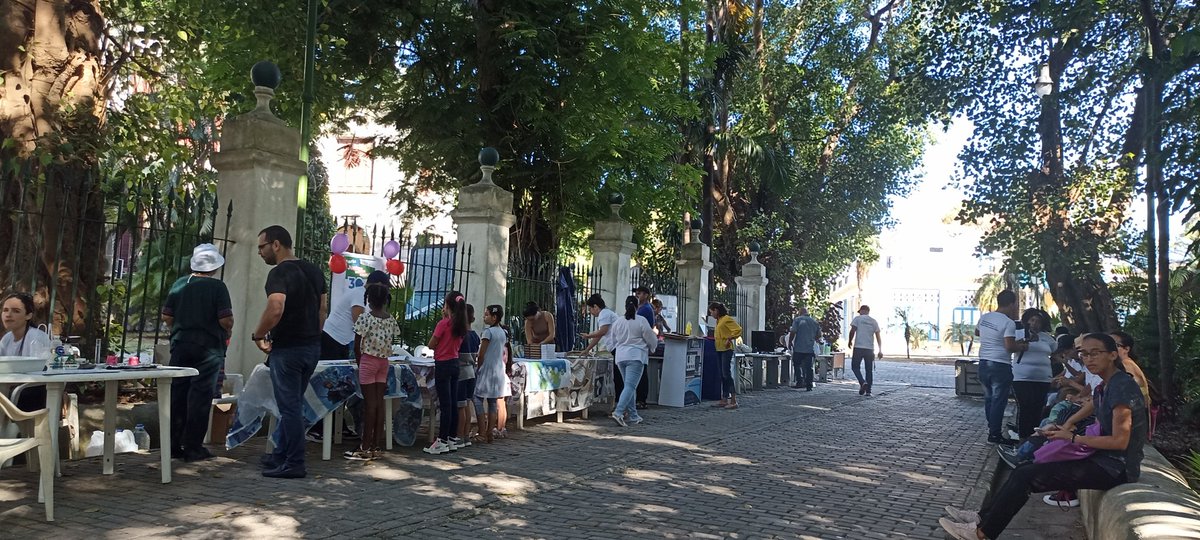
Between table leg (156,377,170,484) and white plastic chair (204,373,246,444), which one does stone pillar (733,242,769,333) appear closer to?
white plastic chair (204,373,246,444)

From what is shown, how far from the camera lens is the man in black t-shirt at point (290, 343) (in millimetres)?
6812

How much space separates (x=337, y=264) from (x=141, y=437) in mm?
2442

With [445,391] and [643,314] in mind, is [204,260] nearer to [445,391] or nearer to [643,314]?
[445,391]

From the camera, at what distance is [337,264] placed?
30.6 feet

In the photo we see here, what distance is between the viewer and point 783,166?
2220 cm

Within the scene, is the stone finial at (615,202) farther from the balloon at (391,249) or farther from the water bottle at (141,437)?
the water bottle at (141,437)

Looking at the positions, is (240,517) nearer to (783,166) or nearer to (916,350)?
(783,166)

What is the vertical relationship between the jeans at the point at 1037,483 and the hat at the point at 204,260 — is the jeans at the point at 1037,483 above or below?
below

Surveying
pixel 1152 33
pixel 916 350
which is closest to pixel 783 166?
pixel 1152 33

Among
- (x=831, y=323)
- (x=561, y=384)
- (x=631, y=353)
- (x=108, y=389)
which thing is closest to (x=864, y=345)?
(x=631, y=353)

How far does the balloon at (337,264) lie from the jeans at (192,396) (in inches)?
79.7

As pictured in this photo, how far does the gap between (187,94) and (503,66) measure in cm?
496

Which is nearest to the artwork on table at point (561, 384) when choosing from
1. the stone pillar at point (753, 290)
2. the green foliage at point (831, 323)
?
the stone pillar at point (753, 290)

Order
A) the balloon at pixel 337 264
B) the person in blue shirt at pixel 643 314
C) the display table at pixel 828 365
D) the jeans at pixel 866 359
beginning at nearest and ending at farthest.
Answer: the balloon at pixel 337 264 → the person in blue shirt at pixel 643 314 → the jeans at pixel 866 359 → the display table at pixel 828 365
